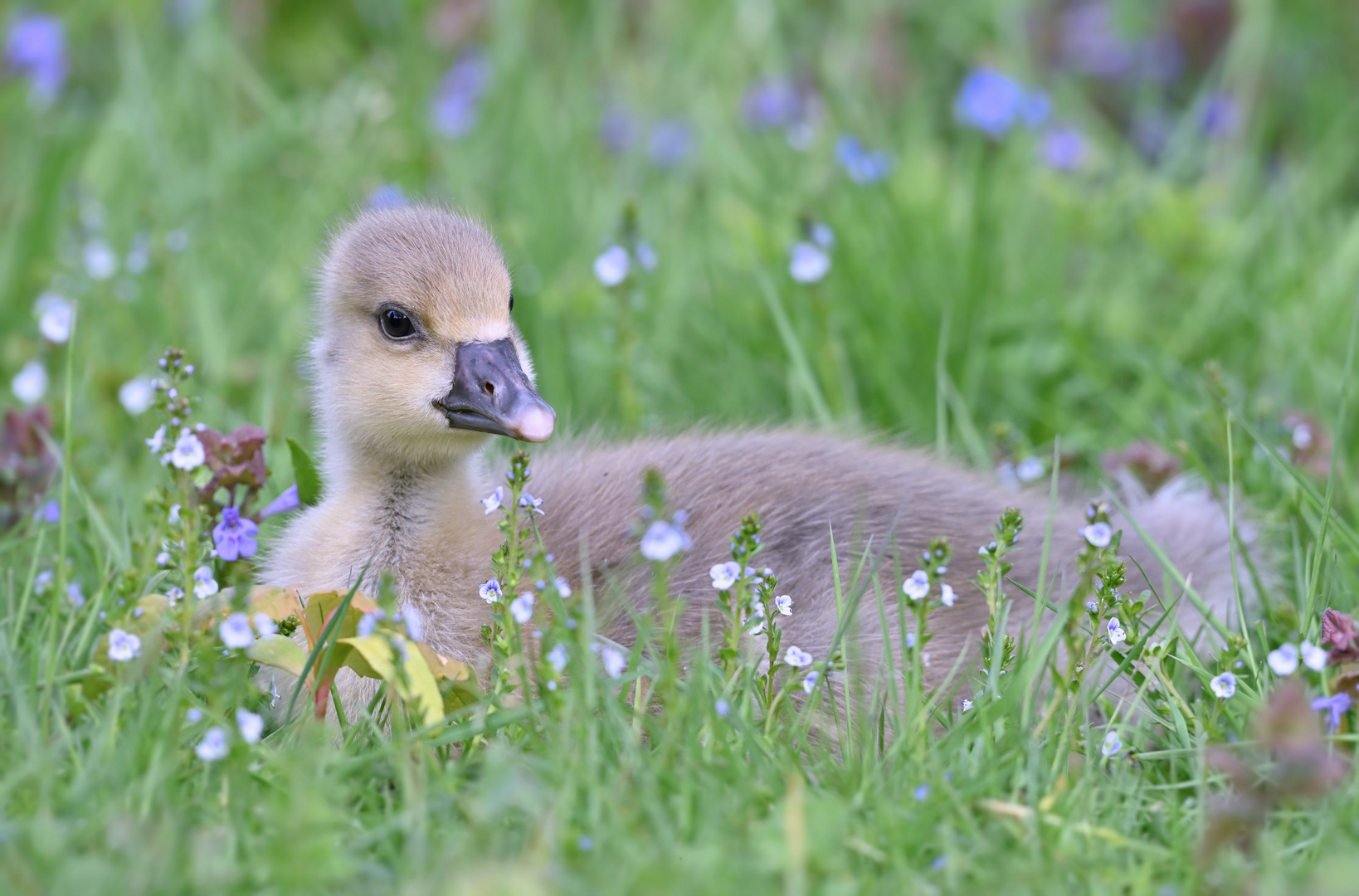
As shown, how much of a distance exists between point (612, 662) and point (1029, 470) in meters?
1.39

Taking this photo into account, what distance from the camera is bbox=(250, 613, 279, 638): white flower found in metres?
2.36

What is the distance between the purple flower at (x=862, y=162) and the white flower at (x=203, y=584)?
248 centimetres

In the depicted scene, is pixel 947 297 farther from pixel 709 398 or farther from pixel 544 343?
pixel 544 343

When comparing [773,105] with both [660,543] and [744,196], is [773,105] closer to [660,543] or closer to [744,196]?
[744,196]

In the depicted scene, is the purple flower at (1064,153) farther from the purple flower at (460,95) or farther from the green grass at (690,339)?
Answer: the purple flower at (460,95)

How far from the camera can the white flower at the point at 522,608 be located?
2.35 meters

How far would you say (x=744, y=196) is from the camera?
4.86 meters

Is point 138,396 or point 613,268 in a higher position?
point 613,268

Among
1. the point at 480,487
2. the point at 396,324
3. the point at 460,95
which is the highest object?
the point at 460,95

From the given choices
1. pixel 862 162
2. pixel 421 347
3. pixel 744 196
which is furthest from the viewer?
pixel 744 196

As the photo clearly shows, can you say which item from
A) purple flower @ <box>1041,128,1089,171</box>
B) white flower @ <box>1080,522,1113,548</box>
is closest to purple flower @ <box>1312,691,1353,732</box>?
white flower @ <box>1080,522,1113,548</box>

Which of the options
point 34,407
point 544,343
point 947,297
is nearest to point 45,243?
point 34,407

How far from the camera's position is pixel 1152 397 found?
3.98 m

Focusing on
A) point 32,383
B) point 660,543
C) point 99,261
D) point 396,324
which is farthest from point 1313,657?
point 99,261
